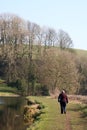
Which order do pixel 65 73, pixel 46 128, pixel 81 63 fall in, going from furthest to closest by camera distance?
pixel 81 63, pixel 65 73, pixel 46 128

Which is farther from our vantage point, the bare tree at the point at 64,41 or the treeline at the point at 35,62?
the bare tree at the point at 64,41

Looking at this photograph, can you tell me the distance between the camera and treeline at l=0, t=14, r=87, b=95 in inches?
3509

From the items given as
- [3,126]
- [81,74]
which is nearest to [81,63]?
[81,74]

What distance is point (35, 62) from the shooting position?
108 m

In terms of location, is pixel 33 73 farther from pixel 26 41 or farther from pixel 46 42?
pixel 46 42

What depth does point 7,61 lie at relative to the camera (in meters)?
114

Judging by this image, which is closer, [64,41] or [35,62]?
[35,62]

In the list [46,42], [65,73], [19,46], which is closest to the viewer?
[65,73]

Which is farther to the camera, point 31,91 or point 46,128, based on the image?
point 31,91

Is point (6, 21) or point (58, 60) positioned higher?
point (6, 21)

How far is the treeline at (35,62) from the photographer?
3509 inches

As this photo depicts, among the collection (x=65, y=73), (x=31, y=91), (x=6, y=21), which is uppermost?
(x=6, y=21)

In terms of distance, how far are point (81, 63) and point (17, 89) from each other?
22.4 metres

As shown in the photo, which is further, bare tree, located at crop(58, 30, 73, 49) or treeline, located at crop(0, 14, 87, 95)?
bare tree, located at crop(58, 30, 73, 49)
